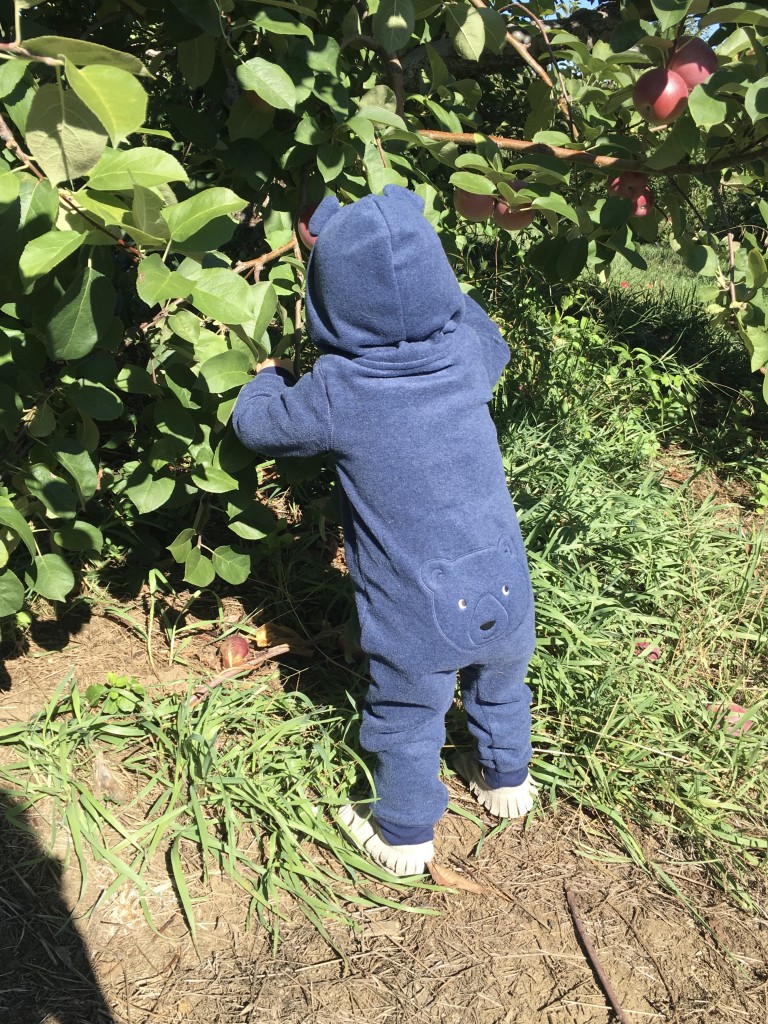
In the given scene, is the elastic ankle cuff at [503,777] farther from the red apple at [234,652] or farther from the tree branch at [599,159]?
the tree branch at [599,159]

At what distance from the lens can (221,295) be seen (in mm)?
1475

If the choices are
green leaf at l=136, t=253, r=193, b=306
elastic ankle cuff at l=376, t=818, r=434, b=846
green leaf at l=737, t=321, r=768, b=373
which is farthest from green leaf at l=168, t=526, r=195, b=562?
green leaf at l=737, t=321, r=768, b=373

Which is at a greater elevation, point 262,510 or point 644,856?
point 262,510

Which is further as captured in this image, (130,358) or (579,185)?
(130,358)

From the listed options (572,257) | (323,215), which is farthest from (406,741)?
(572,257)

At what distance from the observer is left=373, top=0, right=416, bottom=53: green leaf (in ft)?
5.39

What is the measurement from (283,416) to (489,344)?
49cm

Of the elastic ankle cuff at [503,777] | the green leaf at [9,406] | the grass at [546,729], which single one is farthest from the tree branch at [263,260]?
the elastic ankle cuff at [503,777]

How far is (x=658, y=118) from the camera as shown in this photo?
5.62 ft

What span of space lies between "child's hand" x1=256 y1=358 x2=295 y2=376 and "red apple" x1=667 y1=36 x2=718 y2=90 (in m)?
0.91

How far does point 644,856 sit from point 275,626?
3.57 feet

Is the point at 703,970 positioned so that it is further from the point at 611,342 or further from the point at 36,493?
the point at 611,342

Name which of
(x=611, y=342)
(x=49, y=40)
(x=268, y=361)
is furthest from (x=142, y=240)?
(x=611, y=342)

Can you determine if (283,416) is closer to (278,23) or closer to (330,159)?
(330,159)
